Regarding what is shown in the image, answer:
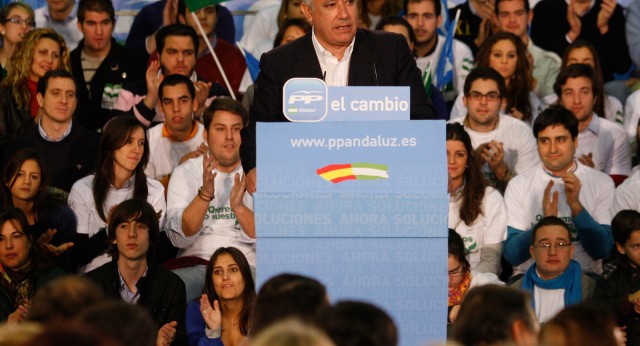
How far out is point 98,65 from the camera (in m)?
9.12

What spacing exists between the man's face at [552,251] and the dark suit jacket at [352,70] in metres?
2.00

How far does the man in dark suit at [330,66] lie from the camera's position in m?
5.27

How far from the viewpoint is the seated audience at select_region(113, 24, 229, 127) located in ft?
28.3

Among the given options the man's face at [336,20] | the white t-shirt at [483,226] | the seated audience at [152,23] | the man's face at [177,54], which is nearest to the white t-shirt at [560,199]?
the white t-shirt at [483,226]

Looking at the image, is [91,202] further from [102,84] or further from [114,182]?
[102,84]

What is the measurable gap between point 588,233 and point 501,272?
2.10ft

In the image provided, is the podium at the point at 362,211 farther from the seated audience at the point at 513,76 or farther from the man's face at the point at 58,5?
the man's face at the point at 58,5

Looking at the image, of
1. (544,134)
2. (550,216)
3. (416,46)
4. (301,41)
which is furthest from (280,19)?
(301,41)

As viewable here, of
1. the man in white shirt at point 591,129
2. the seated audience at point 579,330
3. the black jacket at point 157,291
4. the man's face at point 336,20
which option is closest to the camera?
the seated audience at point 579,330

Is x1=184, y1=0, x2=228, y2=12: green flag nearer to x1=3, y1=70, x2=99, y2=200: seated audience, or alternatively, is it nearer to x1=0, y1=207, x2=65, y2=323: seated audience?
x1=3, y1=70, x2=99, y2=200: seated audience

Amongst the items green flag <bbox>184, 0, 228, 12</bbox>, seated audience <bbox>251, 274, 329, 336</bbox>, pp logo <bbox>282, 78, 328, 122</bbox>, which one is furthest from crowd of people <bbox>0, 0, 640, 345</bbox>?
seated audience <bbox>251, 274, 329, 336</bbox>

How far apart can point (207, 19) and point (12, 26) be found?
4.79 ft

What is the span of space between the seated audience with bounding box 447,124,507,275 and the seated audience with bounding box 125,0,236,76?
2950 millimetres

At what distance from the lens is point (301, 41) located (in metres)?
5.37
